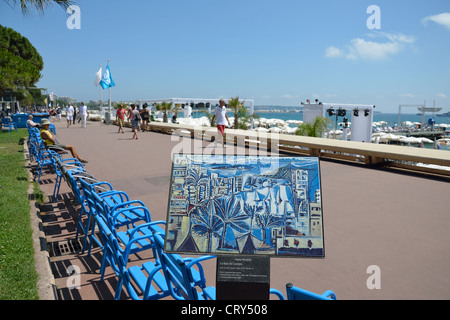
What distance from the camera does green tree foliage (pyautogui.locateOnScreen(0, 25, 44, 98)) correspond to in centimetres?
2366

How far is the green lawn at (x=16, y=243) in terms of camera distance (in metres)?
3.26

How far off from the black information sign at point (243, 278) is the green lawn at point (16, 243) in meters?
2.07

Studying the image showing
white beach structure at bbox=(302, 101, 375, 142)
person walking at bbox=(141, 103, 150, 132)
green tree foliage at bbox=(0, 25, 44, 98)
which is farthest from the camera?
green tree foliage at bbox=(0, 25, 44, 98)

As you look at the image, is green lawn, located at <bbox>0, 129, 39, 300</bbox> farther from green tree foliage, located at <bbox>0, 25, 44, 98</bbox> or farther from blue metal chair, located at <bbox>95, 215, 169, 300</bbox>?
green tree foliage, located at <bbox>0, 25, 44, 98</bbox>

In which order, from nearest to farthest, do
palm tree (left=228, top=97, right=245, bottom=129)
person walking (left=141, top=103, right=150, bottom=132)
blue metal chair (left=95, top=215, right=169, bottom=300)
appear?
blue metal chair (left=95, top=215, right=169, bottom=300) < person walking (left=141, top=103, right=150, bottom=132) < palm tree (left=228, top=97, right=245, bottom=129)

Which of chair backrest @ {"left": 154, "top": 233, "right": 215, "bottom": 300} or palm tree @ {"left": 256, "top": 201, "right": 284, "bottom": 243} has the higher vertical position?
palm tree @ {"left": 256, "top": 201, "right": 284, "bottom": 243}

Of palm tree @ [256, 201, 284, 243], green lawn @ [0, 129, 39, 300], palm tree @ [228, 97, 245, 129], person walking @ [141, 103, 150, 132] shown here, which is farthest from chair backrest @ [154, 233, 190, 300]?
palm tree @ [228, 97, 245, 129]

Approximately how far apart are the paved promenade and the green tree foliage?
18.4 m

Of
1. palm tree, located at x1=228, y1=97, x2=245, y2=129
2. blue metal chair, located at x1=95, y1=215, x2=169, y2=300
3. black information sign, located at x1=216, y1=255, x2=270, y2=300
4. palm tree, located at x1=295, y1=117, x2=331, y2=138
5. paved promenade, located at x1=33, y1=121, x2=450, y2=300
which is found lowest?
paved promenade, located at x1=33, y1=121, x2=450, y2=300

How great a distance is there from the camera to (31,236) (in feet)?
14.9

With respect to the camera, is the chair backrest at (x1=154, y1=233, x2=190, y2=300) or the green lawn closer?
the chair backrest at (x1=154, y1=233, x2=190, y2=300)

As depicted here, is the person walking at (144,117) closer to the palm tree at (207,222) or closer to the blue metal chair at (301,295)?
the palm tree at (207,222)
